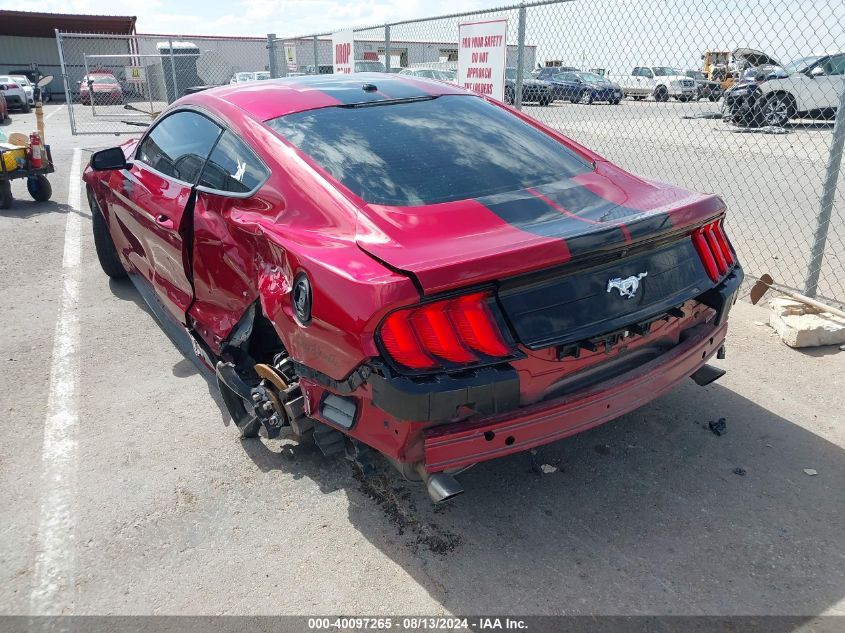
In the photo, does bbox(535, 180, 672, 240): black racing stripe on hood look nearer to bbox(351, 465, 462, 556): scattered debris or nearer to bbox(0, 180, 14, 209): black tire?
bbox(351, 465, 462, 556): scattered debris

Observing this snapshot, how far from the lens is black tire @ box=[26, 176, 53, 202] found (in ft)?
30.0

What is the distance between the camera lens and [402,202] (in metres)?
2.66

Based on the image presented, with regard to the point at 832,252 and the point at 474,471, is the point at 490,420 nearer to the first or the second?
the point at 474,471

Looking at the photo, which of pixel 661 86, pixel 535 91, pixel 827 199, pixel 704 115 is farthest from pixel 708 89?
pixel 827 199

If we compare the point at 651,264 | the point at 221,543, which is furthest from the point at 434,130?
the point at 221,543

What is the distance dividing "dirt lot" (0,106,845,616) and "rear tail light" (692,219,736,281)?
2.89 ft

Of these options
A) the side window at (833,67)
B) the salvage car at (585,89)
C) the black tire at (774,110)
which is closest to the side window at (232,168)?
the salvage car at (585,89)

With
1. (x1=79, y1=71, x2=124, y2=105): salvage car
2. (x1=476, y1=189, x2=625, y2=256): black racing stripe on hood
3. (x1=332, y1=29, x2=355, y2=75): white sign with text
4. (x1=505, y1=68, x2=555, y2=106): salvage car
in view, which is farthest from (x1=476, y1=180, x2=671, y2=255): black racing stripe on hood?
(x1=79, y1=71, x2=124, y2=105): salvage car

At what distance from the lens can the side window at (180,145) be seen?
3.48 m

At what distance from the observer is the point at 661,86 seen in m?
10.9

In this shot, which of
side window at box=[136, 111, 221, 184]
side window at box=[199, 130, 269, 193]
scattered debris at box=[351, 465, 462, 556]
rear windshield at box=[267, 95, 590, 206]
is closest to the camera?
scattered debris at box=[351, 465, 462, 556]

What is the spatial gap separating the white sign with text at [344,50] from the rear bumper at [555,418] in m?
8.62

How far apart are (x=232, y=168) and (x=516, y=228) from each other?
1468mm

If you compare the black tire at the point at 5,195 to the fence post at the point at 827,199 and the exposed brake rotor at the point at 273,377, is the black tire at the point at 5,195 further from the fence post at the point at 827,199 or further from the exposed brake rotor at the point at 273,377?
the fence post at the point at 827,199
